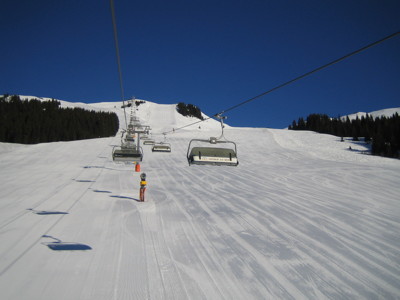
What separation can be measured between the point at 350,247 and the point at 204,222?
3.93m

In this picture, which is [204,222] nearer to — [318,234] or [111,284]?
[318,234]

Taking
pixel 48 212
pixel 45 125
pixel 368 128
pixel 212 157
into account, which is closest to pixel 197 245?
pixel 212 157

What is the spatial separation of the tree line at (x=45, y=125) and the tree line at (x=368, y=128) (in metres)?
67.3

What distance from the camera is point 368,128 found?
66.7 meters

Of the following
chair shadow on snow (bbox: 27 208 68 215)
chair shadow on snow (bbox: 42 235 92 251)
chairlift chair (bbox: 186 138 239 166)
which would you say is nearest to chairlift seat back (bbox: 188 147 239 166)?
chairlift chair (bbox: 186 138 239 166)

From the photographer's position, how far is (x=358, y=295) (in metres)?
4.11

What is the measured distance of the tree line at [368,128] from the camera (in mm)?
47344

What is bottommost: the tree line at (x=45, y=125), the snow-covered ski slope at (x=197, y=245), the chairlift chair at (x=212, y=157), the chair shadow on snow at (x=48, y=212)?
the snow-covered ski slope at (x=197, y=245)

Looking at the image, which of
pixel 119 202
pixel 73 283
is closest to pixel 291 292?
pixel 73 283

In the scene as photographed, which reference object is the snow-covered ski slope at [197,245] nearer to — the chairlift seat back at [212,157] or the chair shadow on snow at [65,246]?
the chair shadow on snow at [65,246]

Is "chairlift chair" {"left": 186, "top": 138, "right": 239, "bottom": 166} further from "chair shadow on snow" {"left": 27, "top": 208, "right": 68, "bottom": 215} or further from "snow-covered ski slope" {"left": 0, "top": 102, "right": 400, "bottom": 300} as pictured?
"chair shadow on snow" {"left": 27, "top": 208, "right": 68, "bottom": 215}

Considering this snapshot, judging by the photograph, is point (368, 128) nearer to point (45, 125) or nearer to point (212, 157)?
point (212, 157)

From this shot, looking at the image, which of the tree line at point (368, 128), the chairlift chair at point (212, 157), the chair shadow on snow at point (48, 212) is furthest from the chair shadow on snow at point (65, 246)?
the tree line at point (368, 128)

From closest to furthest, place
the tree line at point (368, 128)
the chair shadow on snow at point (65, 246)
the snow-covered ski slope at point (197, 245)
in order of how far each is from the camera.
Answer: the snow-covered ski slope at point (197, 245)
the chair shadow on snow at point (65, 246)
the tree line at point (368, 128)
